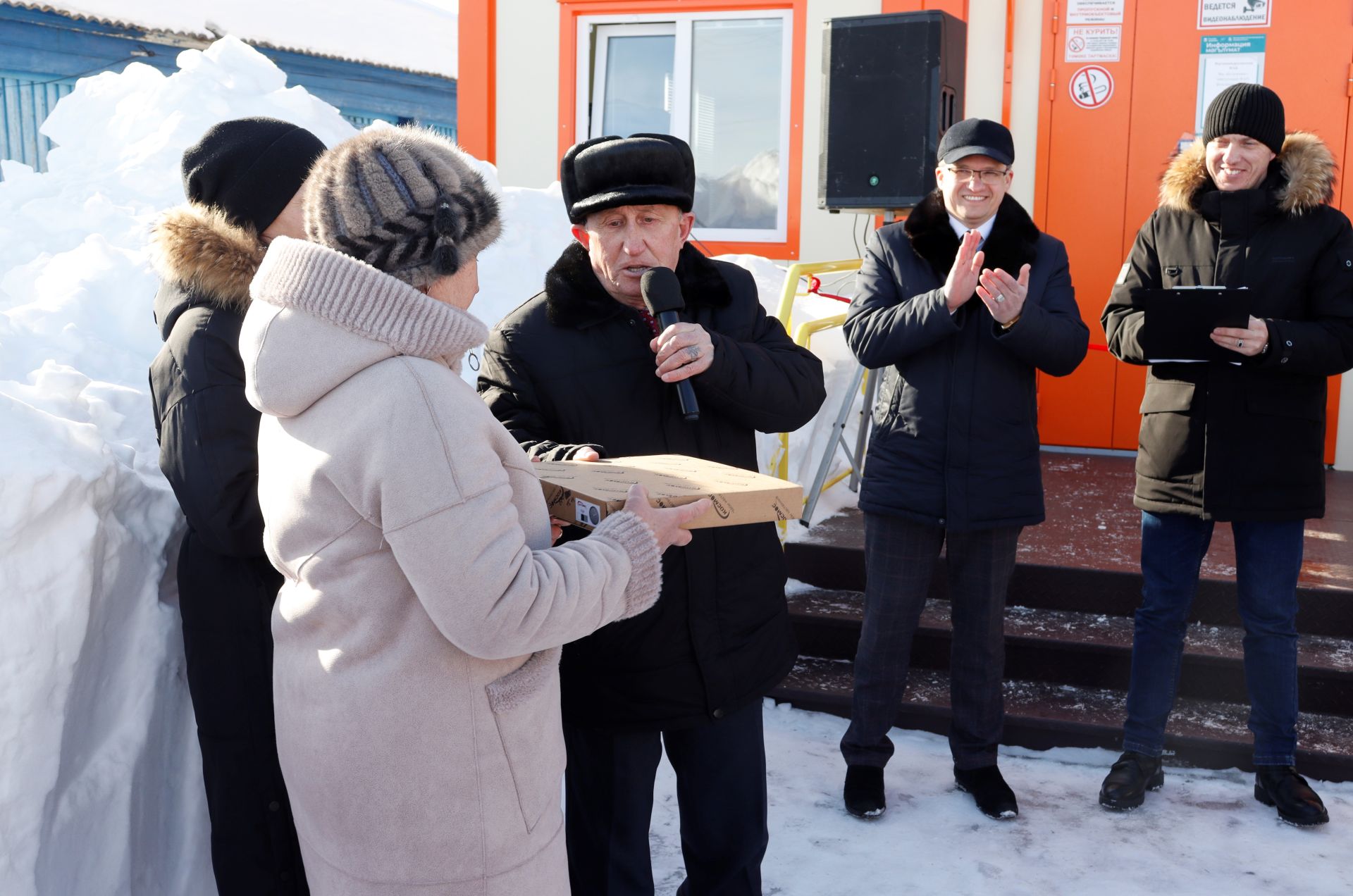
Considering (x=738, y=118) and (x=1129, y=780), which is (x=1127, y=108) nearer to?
(x=738, y=118)

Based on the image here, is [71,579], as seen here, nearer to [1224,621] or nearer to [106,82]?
[1224,621]

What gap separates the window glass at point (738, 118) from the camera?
23.1ft

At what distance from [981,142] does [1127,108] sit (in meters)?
3.71

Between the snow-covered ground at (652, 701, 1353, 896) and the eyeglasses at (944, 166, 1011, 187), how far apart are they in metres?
1.80

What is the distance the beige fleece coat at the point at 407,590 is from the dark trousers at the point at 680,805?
0.57 metres

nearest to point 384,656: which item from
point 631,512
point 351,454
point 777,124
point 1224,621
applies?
point 351,454

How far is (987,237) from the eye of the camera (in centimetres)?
315

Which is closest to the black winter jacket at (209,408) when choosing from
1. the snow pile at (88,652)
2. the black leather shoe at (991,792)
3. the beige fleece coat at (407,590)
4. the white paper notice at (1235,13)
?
the snow pile at (88,652)

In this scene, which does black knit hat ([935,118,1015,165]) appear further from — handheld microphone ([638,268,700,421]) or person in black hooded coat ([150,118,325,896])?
person in black hooded coat ([150,118,325,896])

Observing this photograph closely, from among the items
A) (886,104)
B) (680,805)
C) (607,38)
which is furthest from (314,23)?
(680,805)

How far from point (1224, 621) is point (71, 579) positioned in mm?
3802

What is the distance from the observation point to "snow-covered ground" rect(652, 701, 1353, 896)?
2959 millimetres

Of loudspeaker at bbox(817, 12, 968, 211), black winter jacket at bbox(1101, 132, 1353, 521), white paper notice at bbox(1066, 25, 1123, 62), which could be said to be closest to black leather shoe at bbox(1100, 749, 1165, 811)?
black winter jacket at bbox(1101, 132, 1353, 521)

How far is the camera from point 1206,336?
299cm
